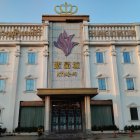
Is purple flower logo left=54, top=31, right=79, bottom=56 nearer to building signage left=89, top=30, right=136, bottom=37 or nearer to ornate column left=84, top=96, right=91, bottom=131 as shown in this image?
building signage left=89, top=30, right=136, bottom=37

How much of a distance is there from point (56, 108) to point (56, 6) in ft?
40.7

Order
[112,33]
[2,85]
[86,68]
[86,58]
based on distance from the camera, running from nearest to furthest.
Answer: [2,85], [86,68], [86,58], [112,33]

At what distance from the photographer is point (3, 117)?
66.9ft

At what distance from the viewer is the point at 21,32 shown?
23.6m

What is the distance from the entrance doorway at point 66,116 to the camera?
67.4ft

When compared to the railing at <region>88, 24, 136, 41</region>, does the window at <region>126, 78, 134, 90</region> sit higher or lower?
lower

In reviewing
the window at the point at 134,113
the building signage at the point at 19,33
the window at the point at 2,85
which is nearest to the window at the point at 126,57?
the window at the point at 134,113

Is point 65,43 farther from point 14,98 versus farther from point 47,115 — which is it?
point 47,115

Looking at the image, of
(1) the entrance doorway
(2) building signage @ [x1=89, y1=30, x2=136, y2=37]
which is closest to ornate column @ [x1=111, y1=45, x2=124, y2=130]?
(2) building signage @ [x1=89, y1=30, x2=136, y2=37]

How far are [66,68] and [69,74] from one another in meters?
0.76

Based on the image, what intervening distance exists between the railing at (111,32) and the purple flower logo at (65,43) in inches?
92.9

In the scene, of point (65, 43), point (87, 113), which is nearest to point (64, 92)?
point (87, 113)

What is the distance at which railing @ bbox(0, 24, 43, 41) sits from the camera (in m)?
23.3

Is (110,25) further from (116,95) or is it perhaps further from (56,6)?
(116,95)
